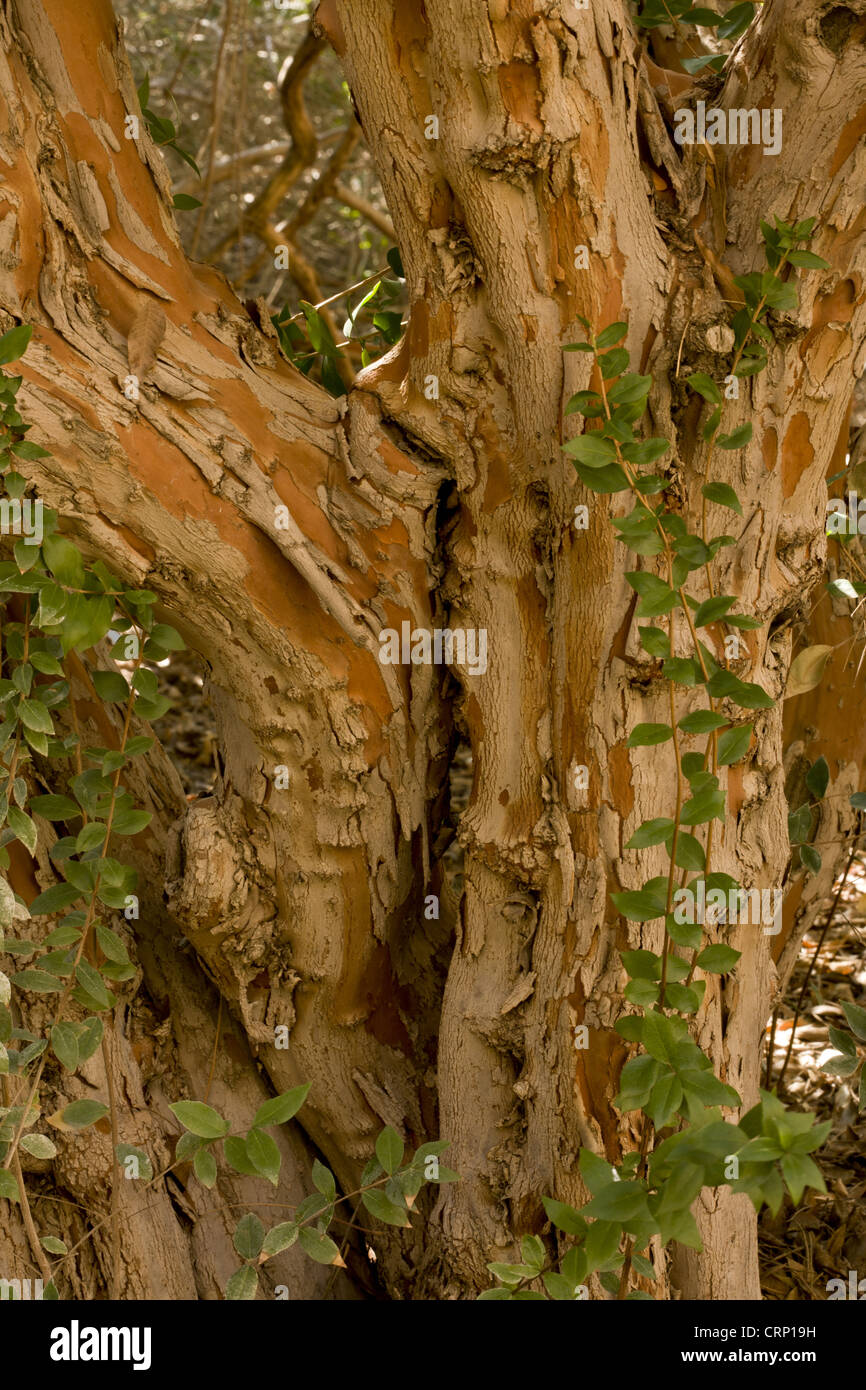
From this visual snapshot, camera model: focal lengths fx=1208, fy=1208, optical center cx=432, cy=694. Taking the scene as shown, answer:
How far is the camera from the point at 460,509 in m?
1.46

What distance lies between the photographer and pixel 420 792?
1564 millimetres

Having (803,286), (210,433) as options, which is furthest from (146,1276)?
(803,286)

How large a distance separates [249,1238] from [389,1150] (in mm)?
186

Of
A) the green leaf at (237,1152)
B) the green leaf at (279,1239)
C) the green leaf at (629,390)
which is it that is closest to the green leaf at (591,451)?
the green leaf at (629,390)

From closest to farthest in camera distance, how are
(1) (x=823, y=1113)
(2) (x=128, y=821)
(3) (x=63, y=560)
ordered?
(3) (x=63, y=560), (2) (x=128, y=821), (1) (x=823, y=1113)

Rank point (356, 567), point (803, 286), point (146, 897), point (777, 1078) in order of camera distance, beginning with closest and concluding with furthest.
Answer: point (803, 286)
point (356, 567)
point (146, 897)
point (777, 1078)

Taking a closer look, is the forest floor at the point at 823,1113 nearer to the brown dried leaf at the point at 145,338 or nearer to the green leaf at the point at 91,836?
the green leaf at the point at 91,836

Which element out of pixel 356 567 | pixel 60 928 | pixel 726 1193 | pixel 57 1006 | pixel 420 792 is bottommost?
pixel 726 1193

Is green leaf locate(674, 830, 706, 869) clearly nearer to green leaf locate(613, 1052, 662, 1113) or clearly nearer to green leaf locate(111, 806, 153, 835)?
green leaf locate(613, 1052, 662, 1113)

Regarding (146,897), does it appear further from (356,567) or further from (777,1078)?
(777,1078)

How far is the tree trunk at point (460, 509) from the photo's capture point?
4.26 ft

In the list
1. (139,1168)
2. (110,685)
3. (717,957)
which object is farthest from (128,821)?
(717,957)

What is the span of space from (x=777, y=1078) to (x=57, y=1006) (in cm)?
133

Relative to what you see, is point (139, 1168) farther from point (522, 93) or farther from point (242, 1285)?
point (522, 93)
